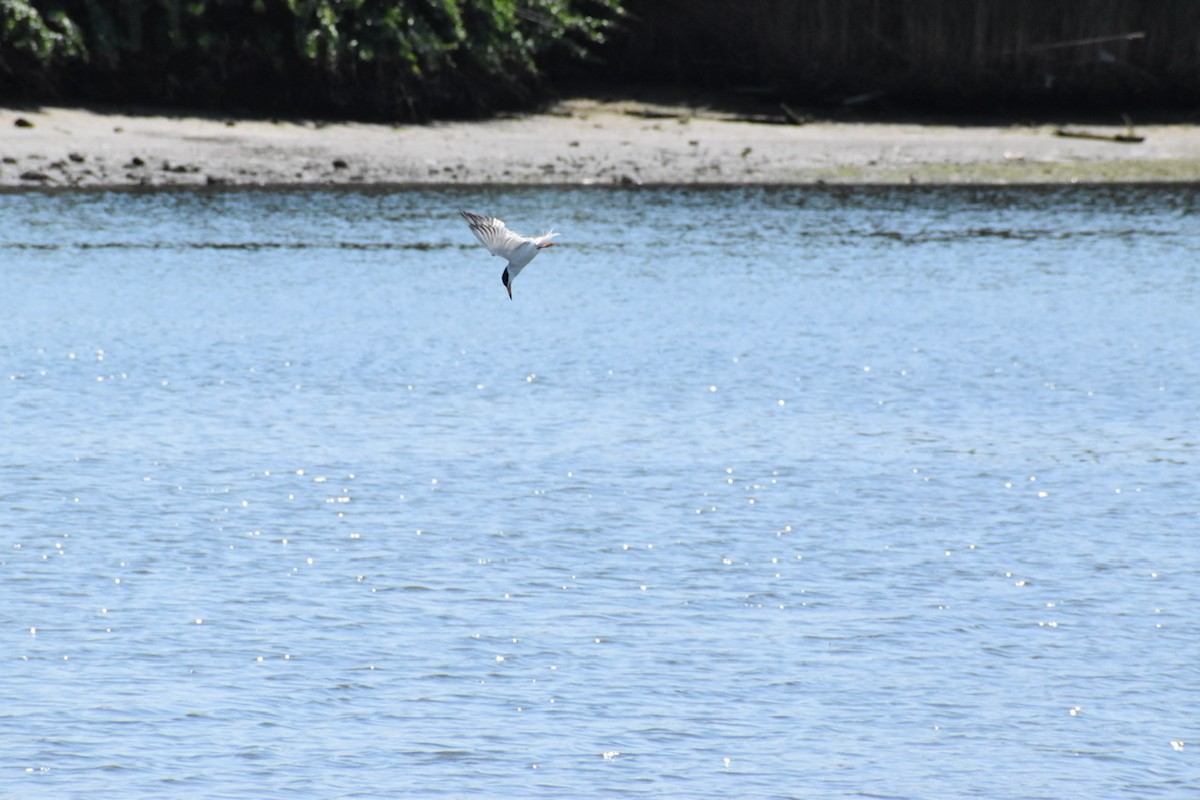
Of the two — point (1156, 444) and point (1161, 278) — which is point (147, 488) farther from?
point (1161, 278)

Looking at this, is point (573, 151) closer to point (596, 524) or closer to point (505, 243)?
point (596, 524)

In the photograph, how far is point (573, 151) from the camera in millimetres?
32594

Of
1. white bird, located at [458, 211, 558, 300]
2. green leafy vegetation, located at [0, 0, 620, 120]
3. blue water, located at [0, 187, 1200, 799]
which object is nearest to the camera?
blue water, located at [0, 187, 1200, 799]

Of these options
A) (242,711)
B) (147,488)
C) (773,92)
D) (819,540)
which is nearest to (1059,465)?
(819,540)

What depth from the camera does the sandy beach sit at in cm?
3050

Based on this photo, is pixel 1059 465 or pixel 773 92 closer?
pixel 1059 465

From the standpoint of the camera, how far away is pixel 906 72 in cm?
3628

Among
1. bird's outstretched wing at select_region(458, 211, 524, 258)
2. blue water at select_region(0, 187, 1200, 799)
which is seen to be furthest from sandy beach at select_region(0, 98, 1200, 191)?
bird's outstretched wing at select_region(458, 211, 524, 258)

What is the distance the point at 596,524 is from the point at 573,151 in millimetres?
20019

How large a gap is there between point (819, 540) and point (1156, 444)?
419 cm

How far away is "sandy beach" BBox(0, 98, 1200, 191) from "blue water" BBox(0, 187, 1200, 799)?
15.1 feet

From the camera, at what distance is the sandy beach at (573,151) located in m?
30.5

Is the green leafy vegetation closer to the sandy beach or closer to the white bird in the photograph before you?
the sandy beach

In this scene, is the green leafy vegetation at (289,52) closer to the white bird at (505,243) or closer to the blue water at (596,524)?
the blue water at (596,524)
